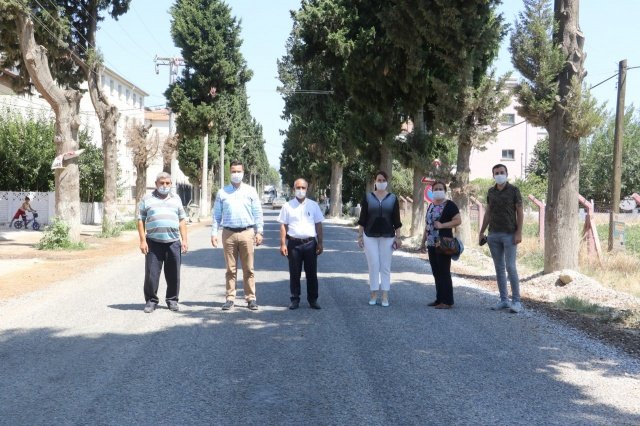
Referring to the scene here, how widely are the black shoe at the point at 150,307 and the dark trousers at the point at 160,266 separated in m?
0.04

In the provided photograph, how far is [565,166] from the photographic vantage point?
1166 centimetres

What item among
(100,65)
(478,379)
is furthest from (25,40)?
(478,379)

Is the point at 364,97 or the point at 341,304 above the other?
the point at 364,97

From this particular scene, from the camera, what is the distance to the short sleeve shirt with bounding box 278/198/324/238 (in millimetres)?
8656

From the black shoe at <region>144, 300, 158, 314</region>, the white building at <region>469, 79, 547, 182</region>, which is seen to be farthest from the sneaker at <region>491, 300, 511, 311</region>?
the white building at <region>469, 79, 547, 182</region>

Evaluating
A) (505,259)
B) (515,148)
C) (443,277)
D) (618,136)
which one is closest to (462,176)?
(618,136)

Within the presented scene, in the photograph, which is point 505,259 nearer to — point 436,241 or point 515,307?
point 515,307

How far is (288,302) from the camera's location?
9.27 metres

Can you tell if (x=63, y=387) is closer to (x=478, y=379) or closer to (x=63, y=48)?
(x=478, y=379)

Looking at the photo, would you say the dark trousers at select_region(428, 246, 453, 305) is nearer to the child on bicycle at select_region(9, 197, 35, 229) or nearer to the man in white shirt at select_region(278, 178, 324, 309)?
the man in white shirt at select_region(278, 178, 324, 309)

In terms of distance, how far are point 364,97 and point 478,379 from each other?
17.8 meters

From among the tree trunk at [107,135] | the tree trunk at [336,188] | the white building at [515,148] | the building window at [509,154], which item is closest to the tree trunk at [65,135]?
the tree trunk at [107,135]

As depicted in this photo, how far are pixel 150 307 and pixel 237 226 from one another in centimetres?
156

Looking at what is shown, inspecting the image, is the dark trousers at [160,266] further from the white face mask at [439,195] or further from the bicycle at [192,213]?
the bicycle at [192,213]
